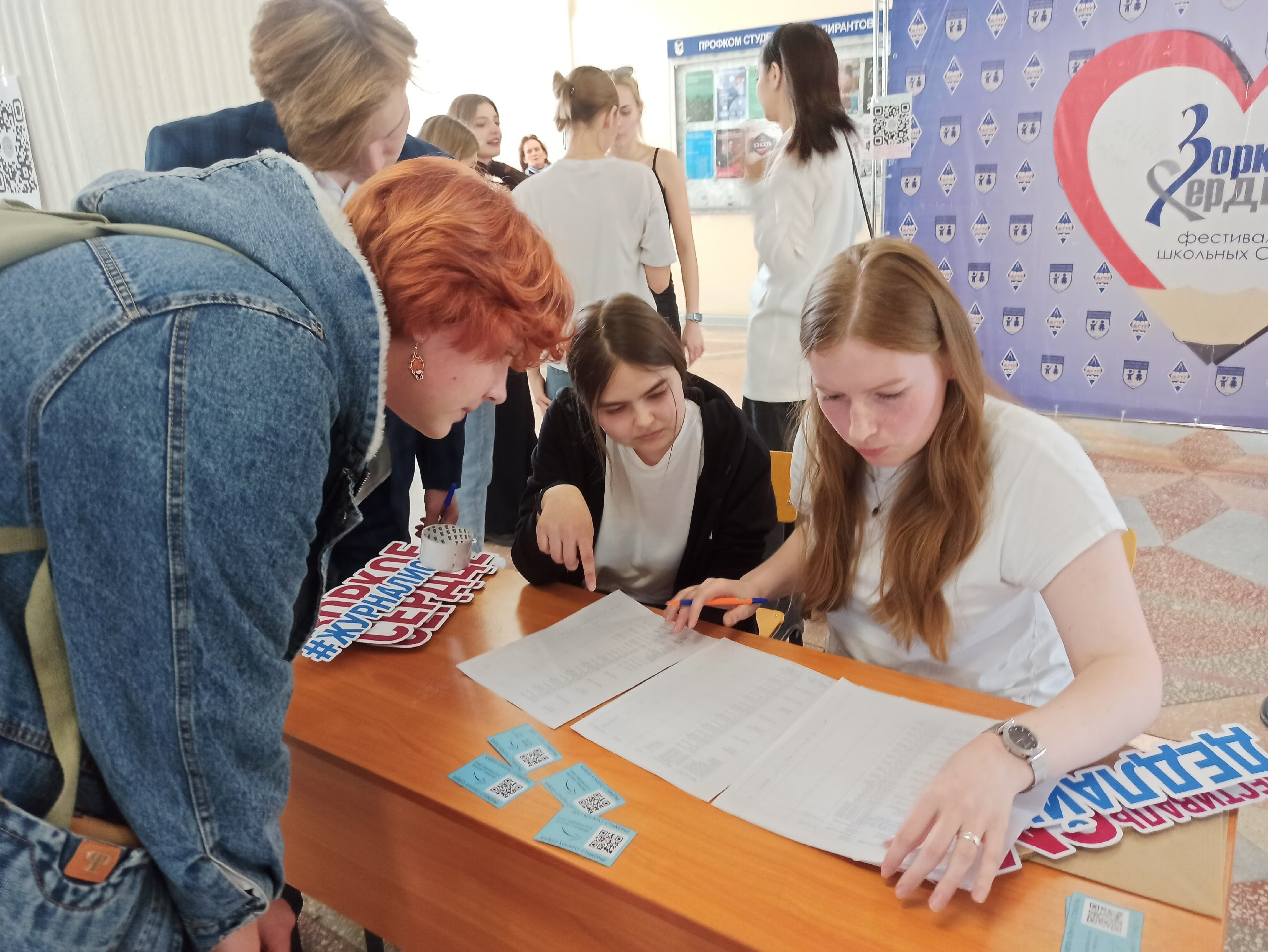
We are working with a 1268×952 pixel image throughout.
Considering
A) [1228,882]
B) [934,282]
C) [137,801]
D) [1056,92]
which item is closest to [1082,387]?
[1056,92]

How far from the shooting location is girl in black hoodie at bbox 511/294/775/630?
144 cm

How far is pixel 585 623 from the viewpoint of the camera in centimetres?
128

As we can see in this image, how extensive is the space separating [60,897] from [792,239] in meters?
2.23

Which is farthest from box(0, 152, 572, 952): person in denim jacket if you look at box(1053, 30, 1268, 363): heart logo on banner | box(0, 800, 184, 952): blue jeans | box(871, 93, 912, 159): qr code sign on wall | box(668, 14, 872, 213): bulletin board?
box(668, 14, 872, 213): bulletin board

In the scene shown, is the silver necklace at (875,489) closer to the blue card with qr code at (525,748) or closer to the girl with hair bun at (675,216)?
the blue card with qr code at (525,748)

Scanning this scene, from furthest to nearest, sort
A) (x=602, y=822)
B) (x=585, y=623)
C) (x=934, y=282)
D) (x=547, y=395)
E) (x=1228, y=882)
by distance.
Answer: (x=547, y=395) → (x=585, y=623) → (x=934, y=282) → (x=602, y=822) → (x=1228, y=882)

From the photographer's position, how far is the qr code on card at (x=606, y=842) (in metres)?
0.81

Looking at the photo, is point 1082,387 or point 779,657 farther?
point 1082,387

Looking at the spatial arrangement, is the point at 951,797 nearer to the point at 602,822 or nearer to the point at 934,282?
the point at 602,822

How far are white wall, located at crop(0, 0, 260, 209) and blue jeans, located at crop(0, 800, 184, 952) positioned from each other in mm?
2493

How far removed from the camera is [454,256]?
71cm

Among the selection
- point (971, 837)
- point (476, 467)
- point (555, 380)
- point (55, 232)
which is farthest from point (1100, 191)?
point (55, 232)

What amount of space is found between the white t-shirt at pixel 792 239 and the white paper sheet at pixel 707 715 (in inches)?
52.6

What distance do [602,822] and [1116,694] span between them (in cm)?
54
